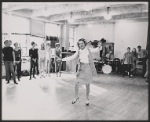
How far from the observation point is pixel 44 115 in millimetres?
4551

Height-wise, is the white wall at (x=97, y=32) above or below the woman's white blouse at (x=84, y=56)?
above

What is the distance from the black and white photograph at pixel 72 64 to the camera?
17.0 ft

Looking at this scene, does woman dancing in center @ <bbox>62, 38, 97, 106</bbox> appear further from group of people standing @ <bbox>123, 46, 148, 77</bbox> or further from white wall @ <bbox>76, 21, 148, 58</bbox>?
white wall @ <bbox>76, 21, 148, 58</bbox>

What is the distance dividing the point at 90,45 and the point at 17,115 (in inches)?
494

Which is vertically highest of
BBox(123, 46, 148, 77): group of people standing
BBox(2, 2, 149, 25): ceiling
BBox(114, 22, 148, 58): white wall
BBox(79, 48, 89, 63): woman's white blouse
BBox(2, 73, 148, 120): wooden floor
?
BBox(2, 2, 149, 25): ceiling

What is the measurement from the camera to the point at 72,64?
14.3 meters

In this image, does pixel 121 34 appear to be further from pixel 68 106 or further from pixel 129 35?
pixel 68 106

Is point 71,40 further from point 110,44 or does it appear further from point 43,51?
point 43,51

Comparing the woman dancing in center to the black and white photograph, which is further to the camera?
the woman dancing in center

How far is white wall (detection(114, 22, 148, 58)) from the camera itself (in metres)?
14.6

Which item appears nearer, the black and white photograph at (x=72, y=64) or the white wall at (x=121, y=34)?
the black and white photograph at (x=72, y=64)

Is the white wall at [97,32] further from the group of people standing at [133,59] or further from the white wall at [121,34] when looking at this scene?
the group of people standing at [133,59]

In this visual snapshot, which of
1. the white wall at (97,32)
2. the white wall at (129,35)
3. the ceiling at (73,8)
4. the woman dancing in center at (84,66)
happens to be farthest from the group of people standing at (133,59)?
the woman dancing in center at (84,66)

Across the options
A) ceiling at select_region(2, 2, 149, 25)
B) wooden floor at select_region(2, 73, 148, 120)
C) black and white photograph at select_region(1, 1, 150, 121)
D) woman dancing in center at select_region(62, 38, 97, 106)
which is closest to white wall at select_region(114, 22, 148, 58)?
black and white photograph at select_region(1, 1, 150, 121)
